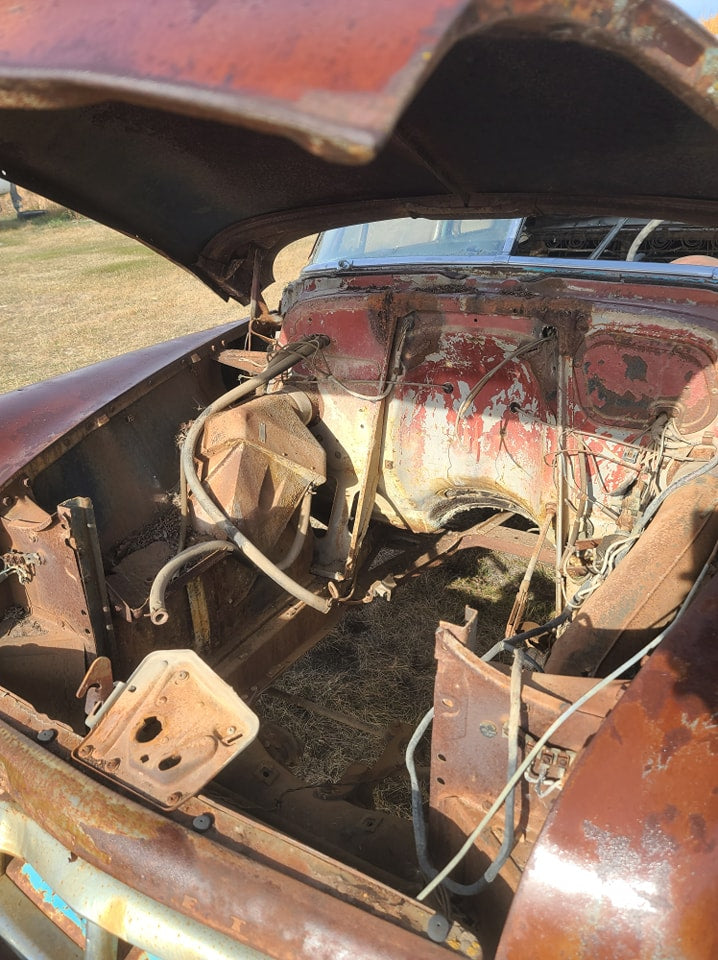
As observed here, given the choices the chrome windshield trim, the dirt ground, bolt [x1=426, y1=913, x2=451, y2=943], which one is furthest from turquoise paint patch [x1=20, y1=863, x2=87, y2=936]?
the dirt ground

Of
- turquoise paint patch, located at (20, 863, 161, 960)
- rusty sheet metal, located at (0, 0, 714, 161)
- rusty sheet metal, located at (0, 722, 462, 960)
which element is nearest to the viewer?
rusty sheet metal, located at (0, 0, 714, 161)

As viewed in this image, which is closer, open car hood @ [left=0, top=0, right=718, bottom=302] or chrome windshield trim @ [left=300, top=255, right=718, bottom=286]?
open car hood @ [left=0, top=0, right=718, bottom=302]

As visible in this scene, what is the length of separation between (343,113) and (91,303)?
37.7 feet

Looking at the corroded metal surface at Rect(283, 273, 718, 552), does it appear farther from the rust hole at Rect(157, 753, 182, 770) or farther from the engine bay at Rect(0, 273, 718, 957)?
the rust hole at Rect(157, 753, 182, 770)

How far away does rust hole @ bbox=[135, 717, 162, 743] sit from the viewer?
1.70m

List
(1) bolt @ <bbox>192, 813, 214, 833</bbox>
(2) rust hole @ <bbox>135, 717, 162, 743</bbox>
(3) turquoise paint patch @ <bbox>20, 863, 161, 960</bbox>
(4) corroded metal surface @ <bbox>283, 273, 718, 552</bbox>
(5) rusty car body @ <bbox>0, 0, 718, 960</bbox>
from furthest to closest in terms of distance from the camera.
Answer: (4) corroded metal surface @ <bbox>283, 273, 718, 552</bbox> → (2) rust hole @ <bbox>135, 717, 162, 743</bbox> → (3) turquoise paint patch @ <bbox>20, 863, 161, 960</bbox> → (1) bolt @ <bbox>192, 813, 214, 833</bbox> → (5) rusty car body @ <bbox>0, 0, 718, 960</bbox>

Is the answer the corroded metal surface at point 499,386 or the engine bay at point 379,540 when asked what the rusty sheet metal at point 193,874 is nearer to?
the engine bay at point 379,540

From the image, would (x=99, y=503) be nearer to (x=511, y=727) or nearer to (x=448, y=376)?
(x=448, y=376)

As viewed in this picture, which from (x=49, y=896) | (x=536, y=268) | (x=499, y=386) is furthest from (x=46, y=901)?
(x=536, y=268)

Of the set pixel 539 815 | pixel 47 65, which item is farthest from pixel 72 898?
pixel 47 65

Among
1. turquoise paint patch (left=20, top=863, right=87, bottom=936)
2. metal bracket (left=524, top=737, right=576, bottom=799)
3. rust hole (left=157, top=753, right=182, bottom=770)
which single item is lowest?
turquoise paint patch (left=20, top=863, right=87, bottom=936)

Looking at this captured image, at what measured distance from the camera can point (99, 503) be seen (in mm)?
2463

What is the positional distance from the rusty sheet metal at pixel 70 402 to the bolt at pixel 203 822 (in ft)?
3.90

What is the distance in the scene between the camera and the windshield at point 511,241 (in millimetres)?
2814
